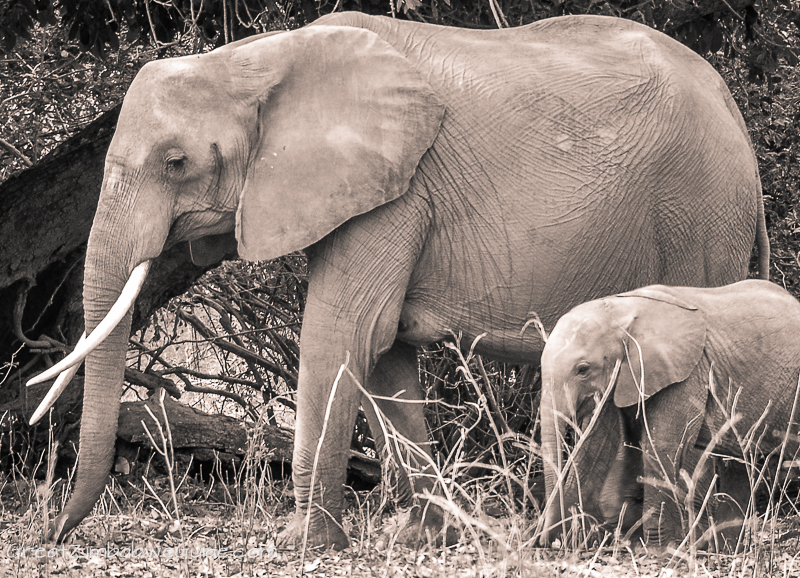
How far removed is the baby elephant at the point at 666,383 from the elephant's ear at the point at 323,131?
0.90 m

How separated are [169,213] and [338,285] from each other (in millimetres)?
676

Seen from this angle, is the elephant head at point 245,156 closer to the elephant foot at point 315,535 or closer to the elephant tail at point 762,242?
the elephant foot at point 315,535

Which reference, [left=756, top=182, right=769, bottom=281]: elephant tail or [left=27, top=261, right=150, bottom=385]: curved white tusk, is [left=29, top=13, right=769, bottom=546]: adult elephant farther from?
[left=756, top=182, right=769, bottom=281]: elephant tail

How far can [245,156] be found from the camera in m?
4.77

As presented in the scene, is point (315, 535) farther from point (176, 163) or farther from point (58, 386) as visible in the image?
point (176, 163)

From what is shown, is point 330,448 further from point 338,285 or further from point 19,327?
point 19,327

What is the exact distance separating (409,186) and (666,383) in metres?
1.22

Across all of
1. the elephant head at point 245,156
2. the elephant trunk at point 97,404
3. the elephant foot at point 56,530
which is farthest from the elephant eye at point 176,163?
the elephant foot at point 56,530

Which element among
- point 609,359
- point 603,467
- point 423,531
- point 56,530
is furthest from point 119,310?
point 603,467

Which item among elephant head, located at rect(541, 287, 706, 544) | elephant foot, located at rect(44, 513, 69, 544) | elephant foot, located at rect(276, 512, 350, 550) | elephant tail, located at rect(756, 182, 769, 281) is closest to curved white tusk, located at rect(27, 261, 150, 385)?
elephant foot, located at rect(44, 513, 69, 544)

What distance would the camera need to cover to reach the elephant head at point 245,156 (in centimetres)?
468

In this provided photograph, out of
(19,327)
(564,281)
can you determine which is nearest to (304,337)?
(564,281)

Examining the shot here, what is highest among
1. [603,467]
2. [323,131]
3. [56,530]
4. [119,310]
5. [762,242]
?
[323,131]

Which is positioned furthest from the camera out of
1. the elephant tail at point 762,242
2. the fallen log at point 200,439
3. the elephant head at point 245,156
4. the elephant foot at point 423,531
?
the fallen log at point 200,439
